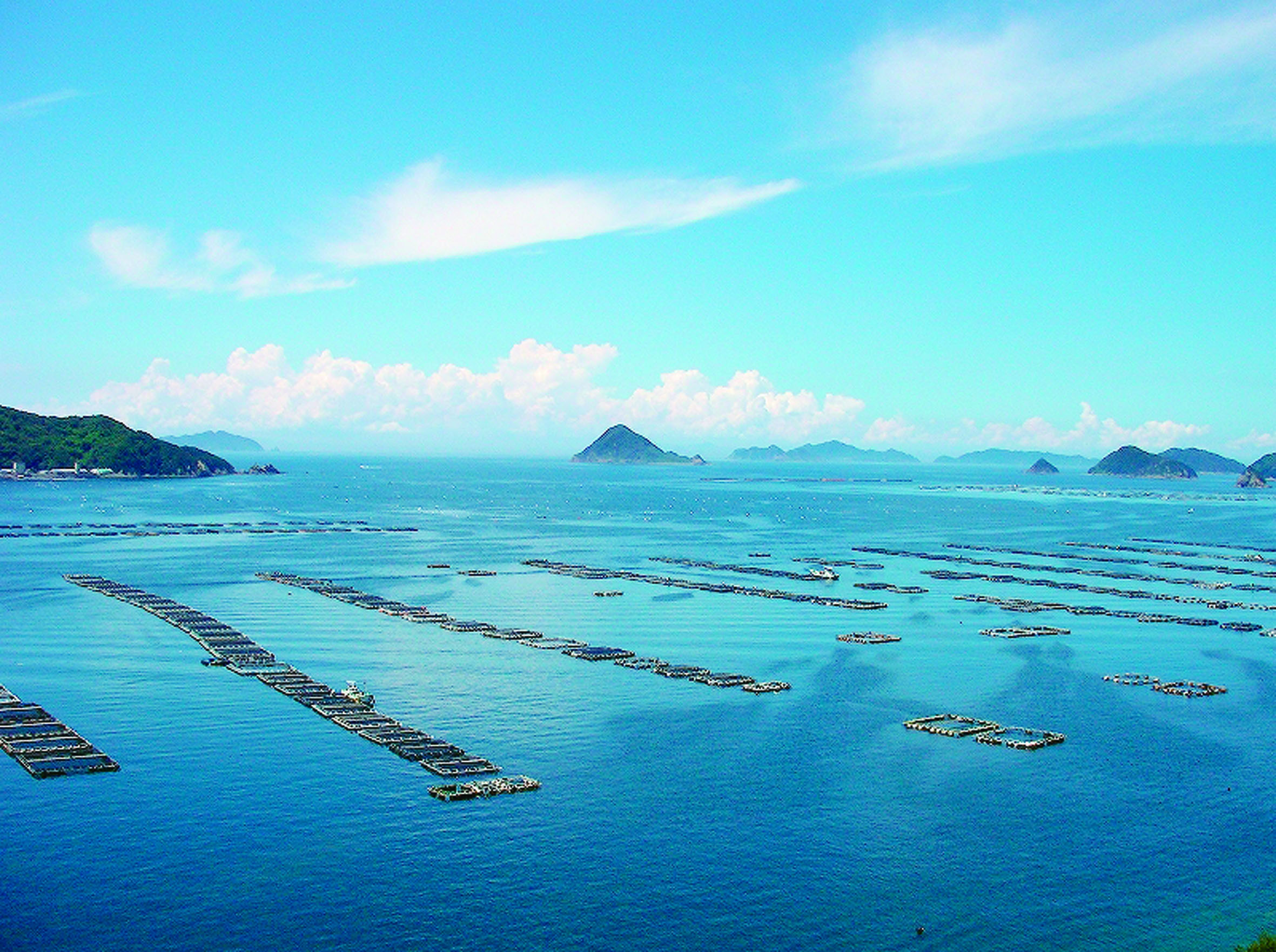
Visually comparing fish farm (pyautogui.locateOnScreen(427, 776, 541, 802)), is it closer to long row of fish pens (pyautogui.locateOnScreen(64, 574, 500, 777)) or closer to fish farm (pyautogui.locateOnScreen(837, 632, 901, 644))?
long row of fish pens (pyautogui.locateOnScreen(64, 574, 500, 777))

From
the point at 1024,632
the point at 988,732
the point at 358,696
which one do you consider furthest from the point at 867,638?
the point at 358,696

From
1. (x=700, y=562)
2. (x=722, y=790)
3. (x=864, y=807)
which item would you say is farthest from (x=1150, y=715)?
(x=700, y=562)

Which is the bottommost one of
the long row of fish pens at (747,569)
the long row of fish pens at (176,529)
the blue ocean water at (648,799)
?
the blue ocean water at (648,799)

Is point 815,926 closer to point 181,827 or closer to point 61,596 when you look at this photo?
point 181,827

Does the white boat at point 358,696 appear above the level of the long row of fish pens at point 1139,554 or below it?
below

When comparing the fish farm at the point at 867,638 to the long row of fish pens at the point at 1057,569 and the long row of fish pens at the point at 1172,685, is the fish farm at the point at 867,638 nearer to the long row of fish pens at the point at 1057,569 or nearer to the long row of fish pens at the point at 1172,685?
the long row of fish pens at the point at 1172,685

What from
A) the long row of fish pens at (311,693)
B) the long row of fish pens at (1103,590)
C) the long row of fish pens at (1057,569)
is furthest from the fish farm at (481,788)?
the long row of fish pens at (1057,569)
